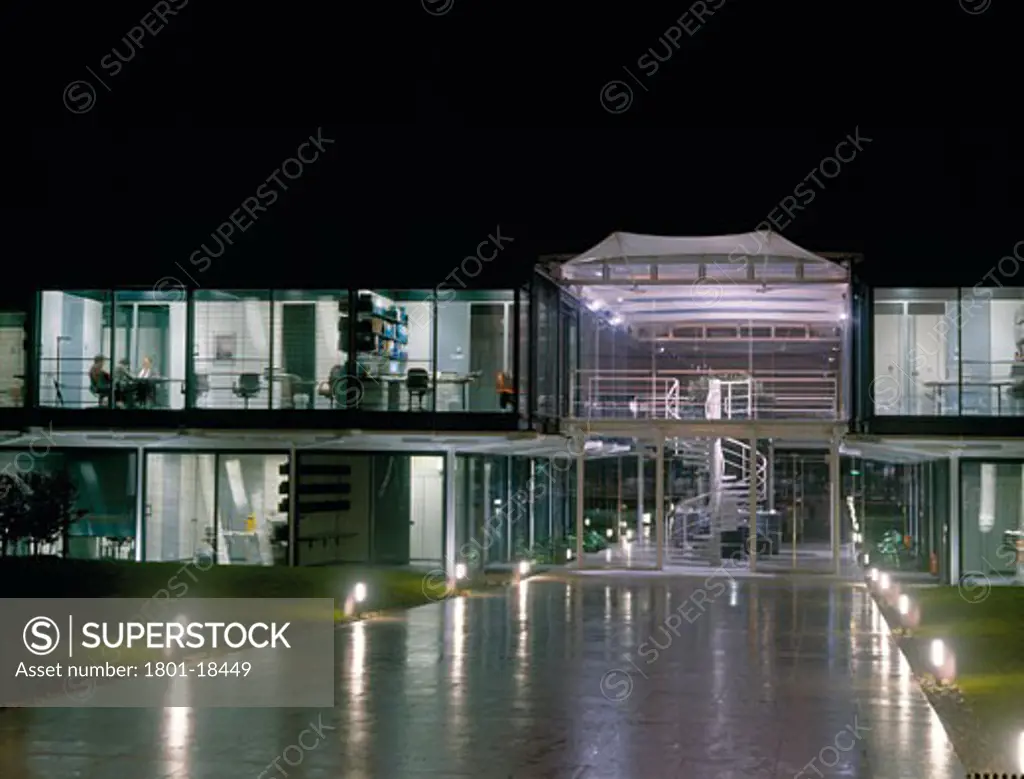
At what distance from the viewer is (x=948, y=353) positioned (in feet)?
82.5

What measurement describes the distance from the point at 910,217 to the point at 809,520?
8563 mm

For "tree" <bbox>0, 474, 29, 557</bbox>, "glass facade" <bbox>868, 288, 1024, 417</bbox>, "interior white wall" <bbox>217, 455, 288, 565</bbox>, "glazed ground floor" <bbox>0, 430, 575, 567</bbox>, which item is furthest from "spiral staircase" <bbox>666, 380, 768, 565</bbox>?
"tree" <bbox>0, 474, 29, 557</bbox>

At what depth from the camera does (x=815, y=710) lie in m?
12.8

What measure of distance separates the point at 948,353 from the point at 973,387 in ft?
2.41

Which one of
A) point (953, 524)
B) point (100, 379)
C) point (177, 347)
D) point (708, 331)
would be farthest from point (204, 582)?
point (708, 331)

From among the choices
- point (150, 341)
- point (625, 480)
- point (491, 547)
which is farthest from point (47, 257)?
point (625, 480)

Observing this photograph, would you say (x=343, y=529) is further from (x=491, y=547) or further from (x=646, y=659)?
(x=646, y=659)

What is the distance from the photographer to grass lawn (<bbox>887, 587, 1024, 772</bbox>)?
11398mm

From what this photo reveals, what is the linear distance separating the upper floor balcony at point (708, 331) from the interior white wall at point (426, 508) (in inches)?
177

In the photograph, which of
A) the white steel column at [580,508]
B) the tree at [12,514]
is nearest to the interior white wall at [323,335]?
the tree at [12,514]

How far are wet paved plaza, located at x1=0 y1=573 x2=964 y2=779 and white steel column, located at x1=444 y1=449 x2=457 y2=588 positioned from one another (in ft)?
21.4

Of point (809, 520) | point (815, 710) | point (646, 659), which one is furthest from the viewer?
point (809, 520)

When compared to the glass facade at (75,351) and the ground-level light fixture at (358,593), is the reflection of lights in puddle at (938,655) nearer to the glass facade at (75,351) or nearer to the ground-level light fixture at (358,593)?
the ground-level light fixture at (358,593)
